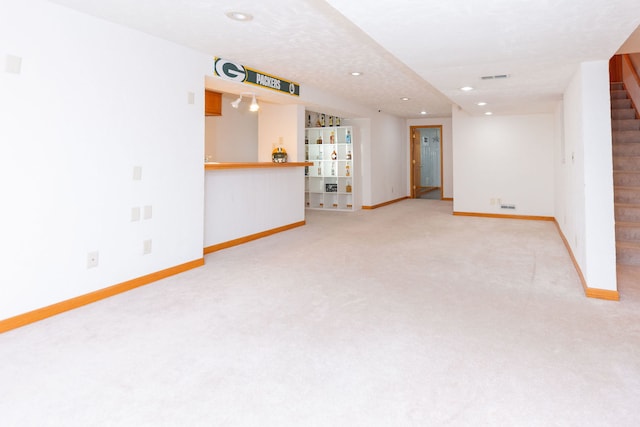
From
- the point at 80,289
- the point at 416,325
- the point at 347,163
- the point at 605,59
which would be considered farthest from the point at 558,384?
the point at 347,163

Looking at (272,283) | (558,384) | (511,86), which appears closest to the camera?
(558,384)

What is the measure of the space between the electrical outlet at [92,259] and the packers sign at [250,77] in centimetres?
228

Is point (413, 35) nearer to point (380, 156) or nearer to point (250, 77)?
point (250, 77)

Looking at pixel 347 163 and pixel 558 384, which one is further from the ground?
pixel 347 163

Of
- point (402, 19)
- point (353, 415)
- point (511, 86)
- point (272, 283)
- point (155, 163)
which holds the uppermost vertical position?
point (511, 86)

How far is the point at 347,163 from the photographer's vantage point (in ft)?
28.7

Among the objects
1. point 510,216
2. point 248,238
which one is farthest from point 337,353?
point 510,216

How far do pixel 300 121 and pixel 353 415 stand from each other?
218 inches

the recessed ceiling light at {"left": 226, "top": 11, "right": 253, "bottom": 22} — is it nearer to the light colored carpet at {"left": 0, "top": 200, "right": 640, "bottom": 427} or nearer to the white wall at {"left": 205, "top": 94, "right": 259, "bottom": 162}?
the light colored carpet at {"left": 0, "top": 200, "right": 640, "bottom": 427}

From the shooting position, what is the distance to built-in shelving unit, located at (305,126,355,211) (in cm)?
870

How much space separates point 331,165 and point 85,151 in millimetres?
6122

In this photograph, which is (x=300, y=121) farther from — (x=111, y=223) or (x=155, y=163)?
(x=111, y=223)

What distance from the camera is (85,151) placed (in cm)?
313

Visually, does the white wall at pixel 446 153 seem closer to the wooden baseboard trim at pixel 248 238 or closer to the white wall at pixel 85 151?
the wooden baseboard trim at pixel 248 238
